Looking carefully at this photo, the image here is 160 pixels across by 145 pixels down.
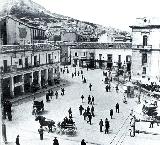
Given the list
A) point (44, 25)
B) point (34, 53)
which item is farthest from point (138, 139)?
point (44, 25)

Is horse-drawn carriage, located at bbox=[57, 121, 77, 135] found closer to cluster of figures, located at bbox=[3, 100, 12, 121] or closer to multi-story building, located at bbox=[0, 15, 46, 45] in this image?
cluster of figures, located at bbox=[3, 100, 12, 121]

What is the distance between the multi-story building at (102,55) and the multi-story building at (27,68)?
20923 mm

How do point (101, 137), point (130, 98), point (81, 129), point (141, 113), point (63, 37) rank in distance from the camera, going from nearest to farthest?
1. point (101, 137)
2. point (81, 129)
3. point (141, 113)
4. point (130, 98)
5. point (63, 37)

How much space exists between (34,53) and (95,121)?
16492 mm

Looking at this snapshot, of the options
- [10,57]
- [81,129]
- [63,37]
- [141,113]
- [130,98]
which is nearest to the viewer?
[81,129]

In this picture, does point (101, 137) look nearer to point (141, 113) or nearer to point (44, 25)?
point (141, 113)

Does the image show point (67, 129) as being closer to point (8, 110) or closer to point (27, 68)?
point (8, 110)

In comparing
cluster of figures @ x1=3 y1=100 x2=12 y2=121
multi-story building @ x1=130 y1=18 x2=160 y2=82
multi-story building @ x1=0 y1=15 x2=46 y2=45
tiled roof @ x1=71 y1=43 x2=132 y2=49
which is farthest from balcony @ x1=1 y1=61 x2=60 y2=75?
tiled roof @ x1=71 y1=43 x2=132 y2=49

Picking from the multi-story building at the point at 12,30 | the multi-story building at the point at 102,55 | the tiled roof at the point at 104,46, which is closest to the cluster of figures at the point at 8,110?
the multi-story building at the point at 12,30

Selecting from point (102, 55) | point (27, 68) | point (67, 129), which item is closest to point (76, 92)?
point (27, 68)

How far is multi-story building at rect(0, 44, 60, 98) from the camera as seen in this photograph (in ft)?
105

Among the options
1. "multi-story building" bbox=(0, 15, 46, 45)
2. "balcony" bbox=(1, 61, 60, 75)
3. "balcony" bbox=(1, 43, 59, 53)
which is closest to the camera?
"balcony" bbox=(1, 61, 60, 75)

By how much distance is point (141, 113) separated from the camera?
27.1m

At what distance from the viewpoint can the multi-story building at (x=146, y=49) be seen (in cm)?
4631
